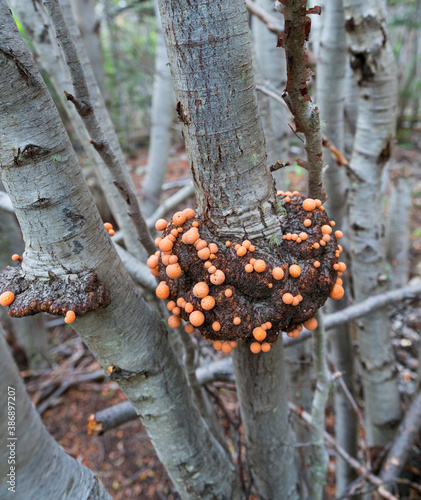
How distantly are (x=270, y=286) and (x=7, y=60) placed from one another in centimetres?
77

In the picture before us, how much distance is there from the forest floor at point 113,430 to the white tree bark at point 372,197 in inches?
15.0

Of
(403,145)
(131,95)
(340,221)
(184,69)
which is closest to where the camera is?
(184,69)

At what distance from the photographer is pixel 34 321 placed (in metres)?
3.96

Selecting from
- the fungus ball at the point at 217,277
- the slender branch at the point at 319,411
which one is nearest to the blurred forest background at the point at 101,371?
the slender branch at the point at 319,411

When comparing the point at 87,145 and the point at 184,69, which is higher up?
the point at 184,69

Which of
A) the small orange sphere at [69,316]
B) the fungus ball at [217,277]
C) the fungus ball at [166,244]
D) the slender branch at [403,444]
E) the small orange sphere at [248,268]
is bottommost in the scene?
the slender branch at [403,444]

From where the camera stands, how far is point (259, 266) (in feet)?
3.04

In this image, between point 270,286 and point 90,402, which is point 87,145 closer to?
point 270,286

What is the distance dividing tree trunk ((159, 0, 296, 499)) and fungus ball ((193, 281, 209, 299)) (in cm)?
14

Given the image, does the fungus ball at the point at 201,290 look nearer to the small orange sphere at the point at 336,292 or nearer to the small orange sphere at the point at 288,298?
the small orange sphere at the point at 288,298

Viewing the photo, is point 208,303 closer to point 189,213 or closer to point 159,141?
point 189,213

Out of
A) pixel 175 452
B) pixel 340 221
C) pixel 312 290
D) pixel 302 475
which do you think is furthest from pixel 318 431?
pixel 340 221

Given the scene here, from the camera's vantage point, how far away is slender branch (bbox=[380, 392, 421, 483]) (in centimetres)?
228

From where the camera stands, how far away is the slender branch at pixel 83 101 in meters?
0.91
